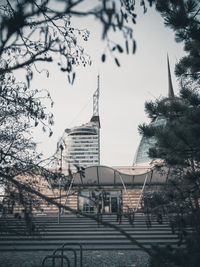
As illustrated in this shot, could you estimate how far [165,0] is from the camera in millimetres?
5418

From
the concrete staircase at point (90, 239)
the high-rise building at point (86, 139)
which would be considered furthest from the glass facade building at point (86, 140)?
the concrete staircase at point (90, 239)

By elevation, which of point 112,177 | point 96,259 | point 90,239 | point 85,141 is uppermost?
point 85,141

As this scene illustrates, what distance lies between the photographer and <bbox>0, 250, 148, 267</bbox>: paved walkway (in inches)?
232

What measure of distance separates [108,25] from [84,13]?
19 centimetres

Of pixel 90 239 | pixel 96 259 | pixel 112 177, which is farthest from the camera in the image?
pixel 112 177

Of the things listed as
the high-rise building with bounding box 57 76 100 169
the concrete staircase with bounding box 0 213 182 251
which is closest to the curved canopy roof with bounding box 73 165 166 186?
the concrete staircase with bounding box 0 213 182 251

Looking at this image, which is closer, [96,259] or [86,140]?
[96,259]

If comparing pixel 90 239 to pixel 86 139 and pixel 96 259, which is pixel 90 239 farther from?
pixel 86 139

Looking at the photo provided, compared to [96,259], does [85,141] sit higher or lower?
higher

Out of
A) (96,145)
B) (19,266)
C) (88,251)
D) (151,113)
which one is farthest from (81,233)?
(96,145)

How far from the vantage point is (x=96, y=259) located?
6320 mm

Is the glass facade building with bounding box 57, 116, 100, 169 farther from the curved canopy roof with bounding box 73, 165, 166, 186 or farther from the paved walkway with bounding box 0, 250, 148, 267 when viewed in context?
the paved walkway with bounding box 0, 250, 148, 267

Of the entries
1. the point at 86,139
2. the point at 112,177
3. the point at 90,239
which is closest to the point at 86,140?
the point at 86,139

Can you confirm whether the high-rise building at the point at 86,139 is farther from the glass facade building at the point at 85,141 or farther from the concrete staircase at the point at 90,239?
the concrete staircase at the point at 90,239
